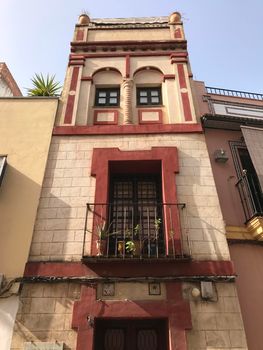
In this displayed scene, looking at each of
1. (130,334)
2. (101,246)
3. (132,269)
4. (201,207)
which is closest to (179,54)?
(201,207)

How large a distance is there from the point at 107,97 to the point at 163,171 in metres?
3.63

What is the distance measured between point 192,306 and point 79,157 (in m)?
4.47

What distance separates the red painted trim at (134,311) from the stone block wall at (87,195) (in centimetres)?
96

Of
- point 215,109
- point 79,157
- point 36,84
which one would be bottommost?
point 79,157

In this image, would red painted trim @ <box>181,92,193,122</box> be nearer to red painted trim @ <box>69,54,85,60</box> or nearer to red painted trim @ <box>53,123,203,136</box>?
red painted trim @ <box>53,123,203,136</box>

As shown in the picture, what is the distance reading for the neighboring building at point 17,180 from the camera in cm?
579

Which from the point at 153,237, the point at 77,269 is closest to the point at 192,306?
the point at 153,237

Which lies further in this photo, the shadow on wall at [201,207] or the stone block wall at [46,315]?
the shadow on wall at [201,207]

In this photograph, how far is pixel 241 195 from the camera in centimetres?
781

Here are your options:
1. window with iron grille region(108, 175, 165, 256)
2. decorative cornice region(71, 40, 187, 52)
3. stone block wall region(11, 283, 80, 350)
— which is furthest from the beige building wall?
decorative cornice region(71, 40, 187, 52)

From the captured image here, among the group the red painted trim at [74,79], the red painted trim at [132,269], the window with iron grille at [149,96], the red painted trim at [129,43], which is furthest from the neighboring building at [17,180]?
the red painted trim at [129,43]

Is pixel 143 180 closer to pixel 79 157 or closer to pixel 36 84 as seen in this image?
pixel 79 157

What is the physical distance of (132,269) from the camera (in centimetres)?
596

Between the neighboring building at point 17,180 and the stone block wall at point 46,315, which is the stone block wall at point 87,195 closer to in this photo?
the neighboring building at point 17,180
